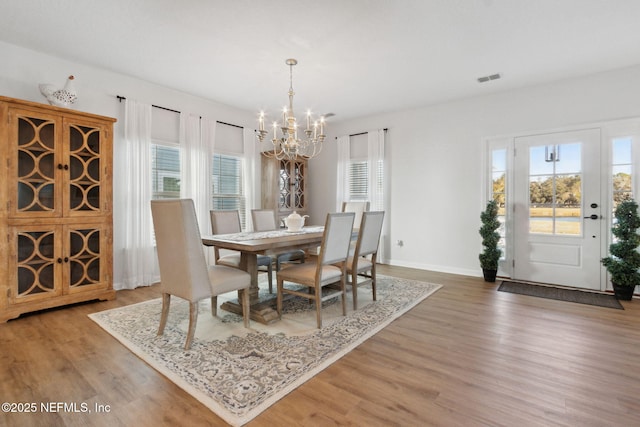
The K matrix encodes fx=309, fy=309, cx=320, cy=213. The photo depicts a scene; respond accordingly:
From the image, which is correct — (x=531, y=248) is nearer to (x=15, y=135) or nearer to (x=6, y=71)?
(x=15, y=135)

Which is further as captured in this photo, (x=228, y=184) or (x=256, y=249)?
(x=228, y=184)

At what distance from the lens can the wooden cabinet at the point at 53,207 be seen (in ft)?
9.62

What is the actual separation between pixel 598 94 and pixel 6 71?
689 cm

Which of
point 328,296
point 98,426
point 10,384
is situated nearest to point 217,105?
point 328,296

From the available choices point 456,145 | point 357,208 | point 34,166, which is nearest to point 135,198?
point 34,166

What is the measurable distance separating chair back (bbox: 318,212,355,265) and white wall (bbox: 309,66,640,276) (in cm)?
274

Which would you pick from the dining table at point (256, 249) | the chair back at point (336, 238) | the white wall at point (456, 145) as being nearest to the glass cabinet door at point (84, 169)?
the dining table at point (256, 249)

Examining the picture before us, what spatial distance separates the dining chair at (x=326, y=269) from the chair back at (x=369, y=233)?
242 mm

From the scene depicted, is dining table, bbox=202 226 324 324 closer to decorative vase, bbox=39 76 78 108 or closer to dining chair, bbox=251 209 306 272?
dining chair, bbox=251 209 306 272

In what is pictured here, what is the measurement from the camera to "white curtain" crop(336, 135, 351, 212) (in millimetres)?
6109

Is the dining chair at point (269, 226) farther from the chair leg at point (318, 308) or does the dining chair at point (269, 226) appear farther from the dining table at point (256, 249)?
the chair leg at point (318, 308)

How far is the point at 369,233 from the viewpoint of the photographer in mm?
3342

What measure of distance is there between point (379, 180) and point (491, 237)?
2.11m

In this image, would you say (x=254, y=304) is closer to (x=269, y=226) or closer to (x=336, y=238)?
(x=336, y=238)
